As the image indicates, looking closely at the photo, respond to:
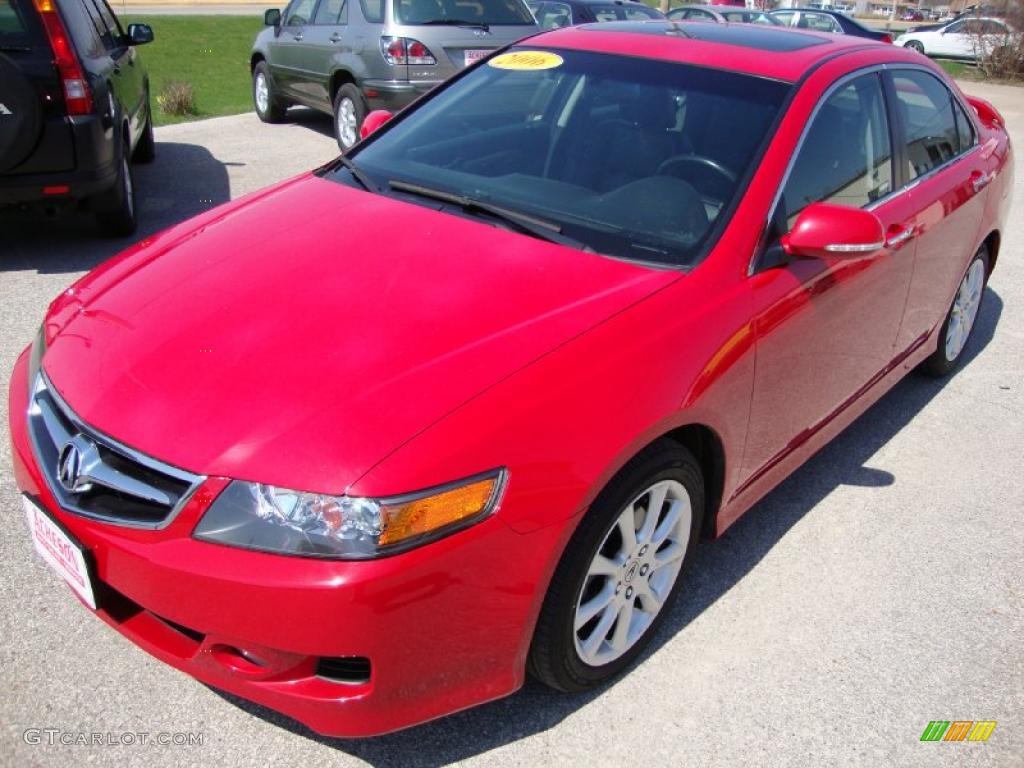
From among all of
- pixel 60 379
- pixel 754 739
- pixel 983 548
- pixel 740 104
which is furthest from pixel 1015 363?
pixel 60 379

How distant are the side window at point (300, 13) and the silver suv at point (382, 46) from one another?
0.02m

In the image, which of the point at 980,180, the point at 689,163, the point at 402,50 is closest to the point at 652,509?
the point at 689,163

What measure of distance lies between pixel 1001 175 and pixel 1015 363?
1017mm

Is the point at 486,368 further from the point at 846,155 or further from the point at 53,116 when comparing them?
the point at 53,116

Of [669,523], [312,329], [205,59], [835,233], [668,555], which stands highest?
[835,233]

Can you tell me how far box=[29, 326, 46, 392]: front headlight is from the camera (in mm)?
2594

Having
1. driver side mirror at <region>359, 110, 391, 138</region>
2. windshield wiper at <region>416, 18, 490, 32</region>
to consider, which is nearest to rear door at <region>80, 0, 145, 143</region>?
windshield wiper at <region>416, 18, 490, 32</region>

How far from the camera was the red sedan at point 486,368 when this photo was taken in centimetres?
201

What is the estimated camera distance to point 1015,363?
5039 mm

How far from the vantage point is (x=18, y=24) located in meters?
5.37

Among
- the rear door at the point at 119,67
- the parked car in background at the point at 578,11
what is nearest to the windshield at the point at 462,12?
the rear door at the point at 119,67

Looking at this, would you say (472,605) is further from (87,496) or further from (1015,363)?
(1015,363)

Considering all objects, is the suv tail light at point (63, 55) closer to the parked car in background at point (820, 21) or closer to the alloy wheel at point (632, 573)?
the alloy wheel at point (632, 573)

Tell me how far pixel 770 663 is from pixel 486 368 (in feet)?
4.27
